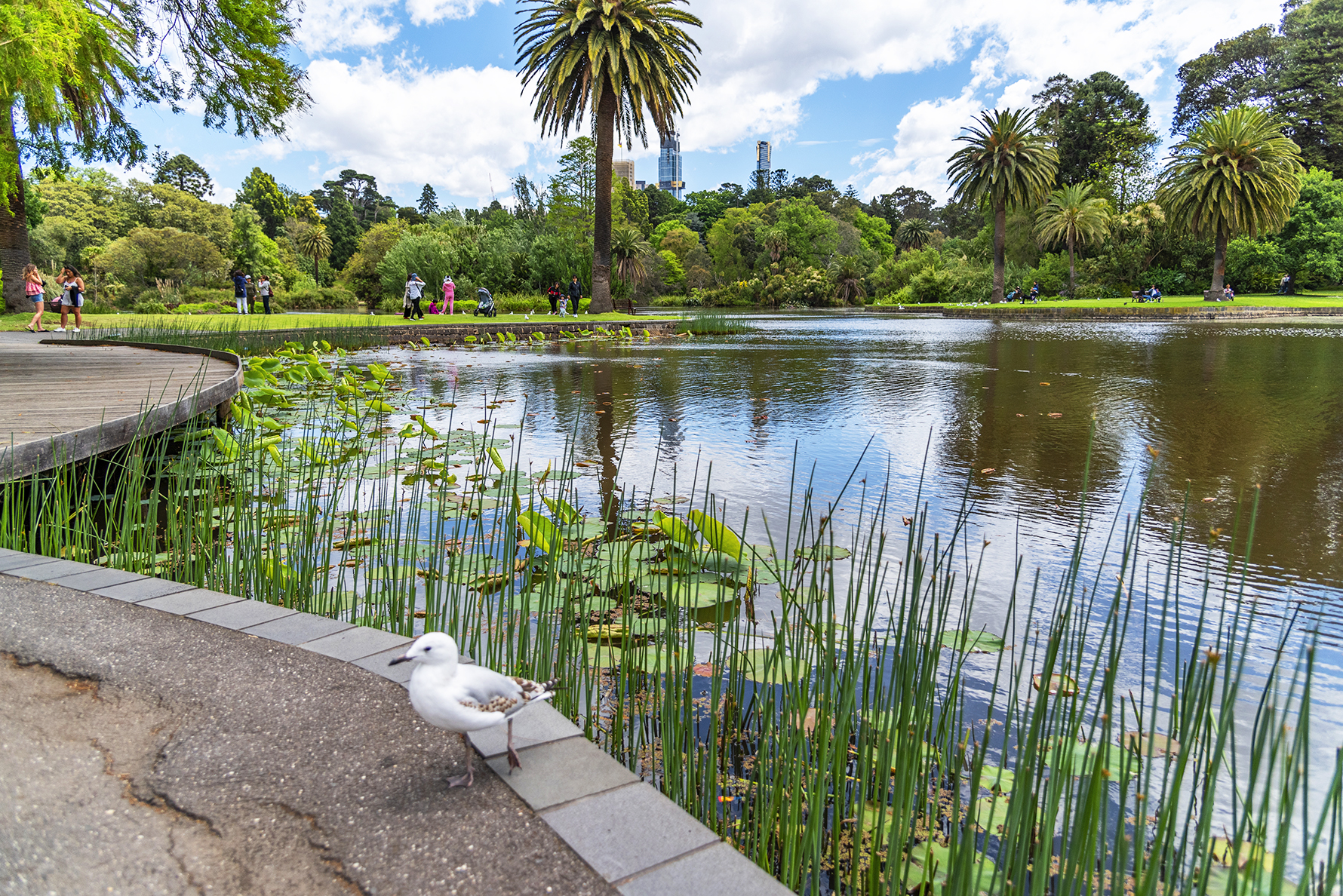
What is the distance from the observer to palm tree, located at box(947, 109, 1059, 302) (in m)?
35.4

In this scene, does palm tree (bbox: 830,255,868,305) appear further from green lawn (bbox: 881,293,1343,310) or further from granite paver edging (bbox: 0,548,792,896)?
granite paver edging (bbox: 0,548,792,896)

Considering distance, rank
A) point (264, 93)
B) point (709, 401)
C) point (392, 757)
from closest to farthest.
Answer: point (392, 757) < point (709, 401) < point (264, 93)

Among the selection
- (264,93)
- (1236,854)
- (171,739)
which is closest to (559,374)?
(264,93)

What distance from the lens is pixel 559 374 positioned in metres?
9.63

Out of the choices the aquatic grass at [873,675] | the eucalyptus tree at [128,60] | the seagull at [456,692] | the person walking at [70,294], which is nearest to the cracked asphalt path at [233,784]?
the seagull at [456,692]

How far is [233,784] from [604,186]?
20133 mm

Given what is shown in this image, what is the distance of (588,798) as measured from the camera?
1.34m

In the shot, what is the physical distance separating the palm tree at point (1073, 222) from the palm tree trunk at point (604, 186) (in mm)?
23785

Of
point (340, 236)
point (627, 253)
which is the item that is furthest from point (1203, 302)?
point (340, 236)

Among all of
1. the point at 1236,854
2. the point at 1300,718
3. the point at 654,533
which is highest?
the point at 1300,718

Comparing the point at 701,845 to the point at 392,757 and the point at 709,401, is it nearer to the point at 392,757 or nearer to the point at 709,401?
the point at 392,757

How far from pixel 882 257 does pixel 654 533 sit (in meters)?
56.6

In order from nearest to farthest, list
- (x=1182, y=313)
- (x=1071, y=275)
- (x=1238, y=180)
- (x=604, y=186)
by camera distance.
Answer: (x=604, y=186) < (x=1182, y=313) < (x=1238, y=180) < (x=1071, y=275)

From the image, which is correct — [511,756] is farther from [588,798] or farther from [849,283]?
[849,283]
